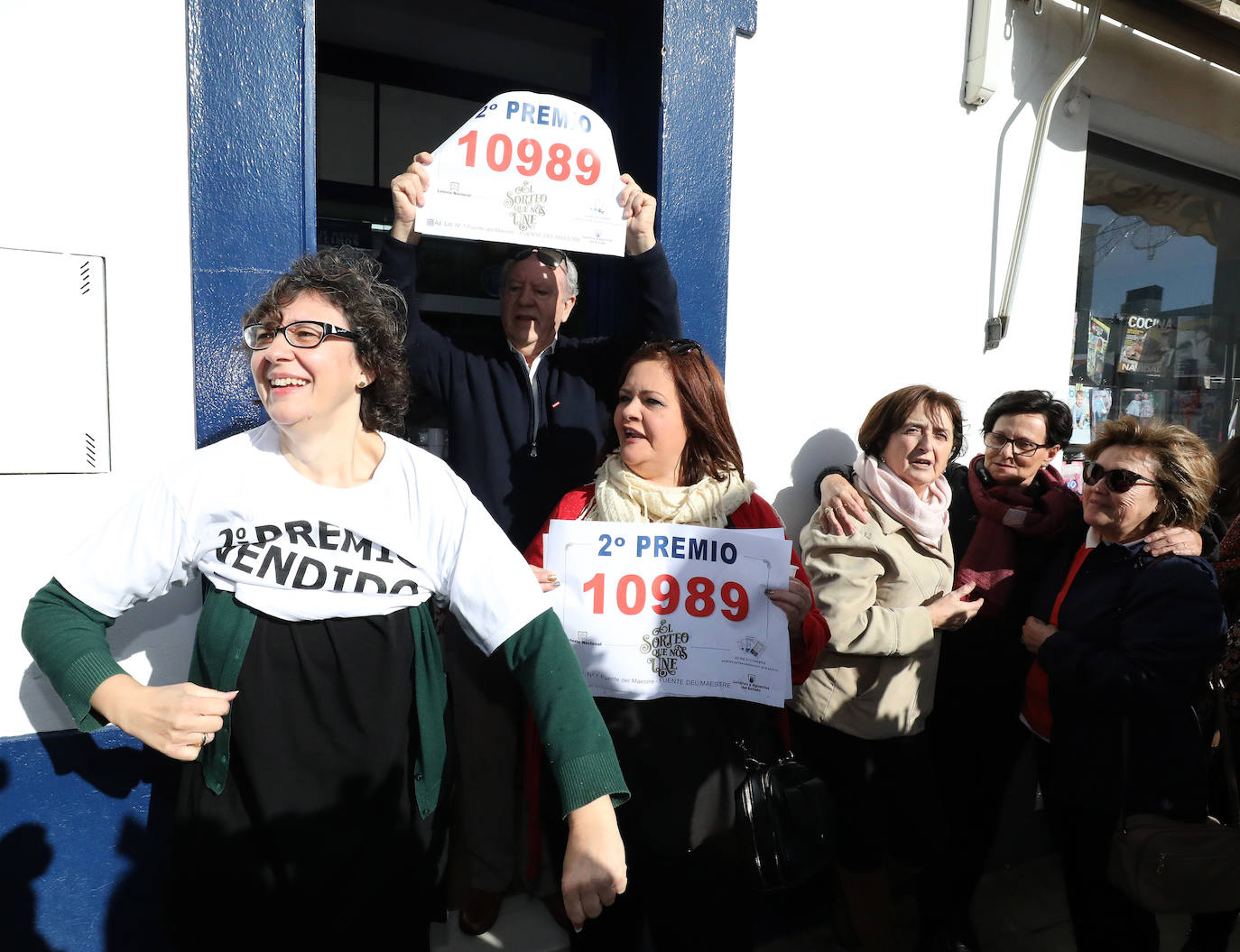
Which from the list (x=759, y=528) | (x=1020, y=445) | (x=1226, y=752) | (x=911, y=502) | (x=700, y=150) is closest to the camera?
(x=759, y=528)

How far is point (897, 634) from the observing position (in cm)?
229

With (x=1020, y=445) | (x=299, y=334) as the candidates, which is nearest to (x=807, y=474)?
(x=1020, y=445)

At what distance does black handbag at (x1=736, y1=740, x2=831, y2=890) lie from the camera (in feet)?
6.02

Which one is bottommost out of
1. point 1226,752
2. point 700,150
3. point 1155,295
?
point 1226,752

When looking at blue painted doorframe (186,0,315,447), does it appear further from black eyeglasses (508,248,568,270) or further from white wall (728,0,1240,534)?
white wall (728,0,1240,534)

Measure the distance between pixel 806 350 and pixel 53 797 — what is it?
105 inches

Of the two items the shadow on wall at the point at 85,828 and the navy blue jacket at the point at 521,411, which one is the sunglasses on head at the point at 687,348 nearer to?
the navy blue jacket at the point at 521,411

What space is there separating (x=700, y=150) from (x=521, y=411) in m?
1.12

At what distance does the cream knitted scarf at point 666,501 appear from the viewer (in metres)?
1.91

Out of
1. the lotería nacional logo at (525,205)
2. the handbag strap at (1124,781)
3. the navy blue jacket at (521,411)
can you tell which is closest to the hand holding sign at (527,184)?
the lotería nacional logo at (525,205)

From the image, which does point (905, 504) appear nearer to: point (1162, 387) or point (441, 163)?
point (441, 163)

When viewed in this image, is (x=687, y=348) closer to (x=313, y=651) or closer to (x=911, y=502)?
(x=911, y=502)

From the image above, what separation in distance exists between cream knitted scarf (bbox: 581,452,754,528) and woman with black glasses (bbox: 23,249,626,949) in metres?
0.40

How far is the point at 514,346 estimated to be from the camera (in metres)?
2.31
